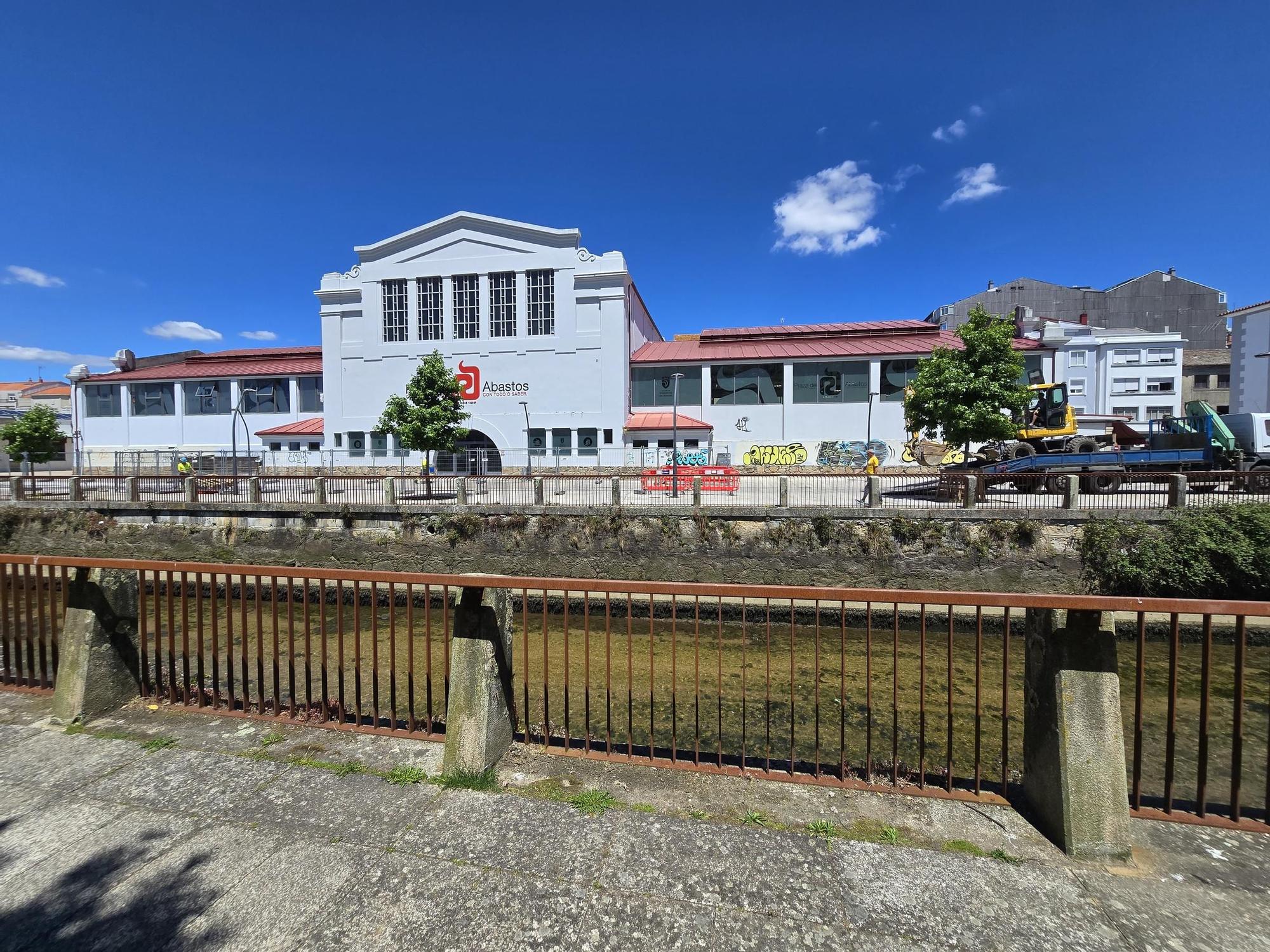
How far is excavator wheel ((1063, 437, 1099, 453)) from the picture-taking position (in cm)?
1861

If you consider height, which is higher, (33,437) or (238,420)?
(238,420)

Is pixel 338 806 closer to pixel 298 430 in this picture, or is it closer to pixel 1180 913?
pixel 1180 913

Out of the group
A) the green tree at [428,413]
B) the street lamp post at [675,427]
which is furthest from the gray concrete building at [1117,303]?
the green tree at [428,413]

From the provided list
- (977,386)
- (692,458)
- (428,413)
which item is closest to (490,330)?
(428,413)

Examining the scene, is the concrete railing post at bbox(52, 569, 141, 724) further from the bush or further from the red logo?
the red logo

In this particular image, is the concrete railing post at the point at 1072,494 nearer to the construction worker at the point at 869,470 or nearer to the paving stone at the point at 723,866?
the construction worker at the point at 869,470

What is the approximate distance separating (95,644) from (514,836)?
3467 millimetres

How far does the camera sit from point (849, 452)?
32.7 metres

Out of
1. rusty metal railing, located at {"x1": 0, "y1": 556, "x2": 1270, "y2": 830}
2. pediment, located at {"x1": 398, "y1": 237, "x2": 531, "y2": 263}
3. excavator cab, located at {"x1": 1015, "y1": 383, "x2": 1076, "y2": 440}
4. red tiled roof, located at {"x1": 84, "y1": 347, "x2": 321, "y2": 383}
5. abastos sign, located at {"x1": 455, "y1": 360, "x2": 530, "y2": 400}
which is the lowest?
rusty metal railing, located at {"x1": 0, "y1": 556, "x2": 1270, "y2": 830}

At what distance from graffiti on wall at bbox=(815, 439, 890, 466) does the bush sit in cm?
1967

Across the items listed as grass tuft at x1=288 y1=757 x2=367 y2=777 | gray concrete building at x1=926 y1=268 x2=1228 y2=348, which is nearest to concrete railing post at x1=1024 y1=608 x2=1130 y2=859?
grass tuft at x1=288 y1=757 x2=367 y2=777

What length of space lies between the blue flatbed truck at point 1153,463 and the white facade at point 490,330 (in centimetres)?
2125

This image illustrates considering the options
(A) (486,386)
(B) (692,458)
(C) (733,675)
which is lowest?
(C) (733,675)

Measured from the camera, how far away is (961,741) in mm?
6523
